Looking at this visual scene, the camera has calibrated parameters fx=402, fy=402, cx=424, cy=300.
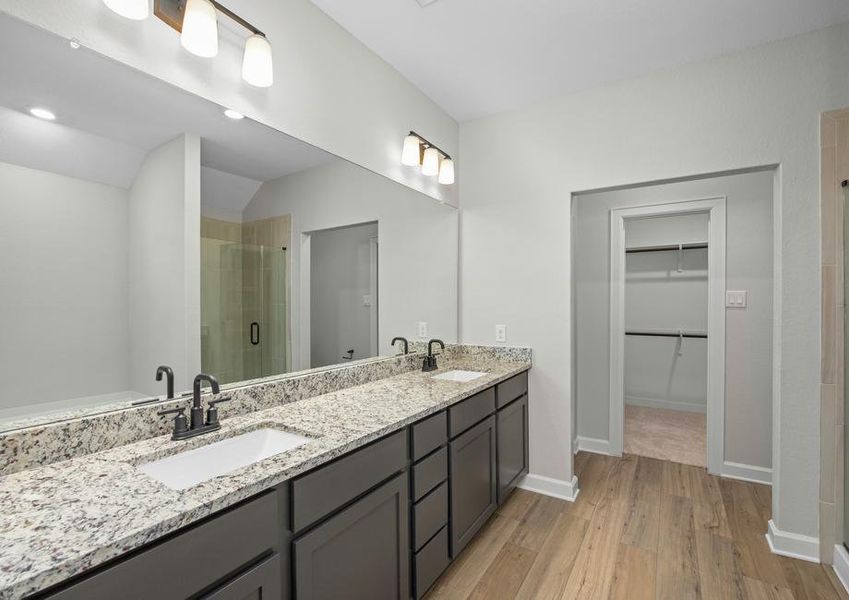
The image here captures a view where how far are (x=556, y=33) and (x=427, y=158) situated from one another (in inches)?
36.8

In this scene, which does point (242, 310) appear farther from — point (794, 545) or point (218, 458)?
point (794, 545)

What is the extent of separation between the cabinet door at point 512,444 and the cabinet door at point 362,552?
3.10ft

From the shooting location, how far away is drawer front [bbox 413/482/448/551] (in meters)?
1.57

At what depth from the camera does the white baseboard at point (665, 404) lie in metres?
4.38

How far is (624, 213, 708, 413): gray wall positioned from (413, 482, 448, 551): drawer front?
151 inches

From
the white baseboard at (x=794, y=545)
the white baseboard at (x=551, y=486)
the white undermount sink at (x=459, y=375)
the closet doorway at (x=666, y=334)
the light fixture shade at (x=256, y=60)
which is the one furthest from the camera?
the closet doorway at (x=666, y=334)

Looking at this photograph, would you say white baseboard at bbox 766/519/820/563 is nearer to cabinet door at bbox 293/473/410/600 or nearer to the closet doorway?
the closet doorway

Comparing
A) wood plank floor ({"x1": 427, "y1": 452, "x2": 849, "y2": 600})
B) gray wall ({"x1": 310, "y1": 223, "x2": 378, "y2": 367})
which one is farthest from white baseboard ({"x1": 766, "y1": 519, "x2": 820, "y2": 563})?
gray wall ({"x1": 310, "y1": 223, "x2": 378, "y2": 367})

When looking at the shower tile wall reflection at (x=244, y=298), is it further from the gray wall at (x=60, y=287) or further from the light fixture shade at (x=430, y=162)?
the light fixture shade at (x=430, y=162)

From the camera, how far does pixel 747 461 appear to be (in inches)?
112

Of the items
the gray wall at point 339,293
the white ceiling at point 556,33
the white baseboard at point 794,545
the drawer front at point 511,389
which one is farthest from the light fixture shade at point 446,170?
the white baseboard at point 794,545

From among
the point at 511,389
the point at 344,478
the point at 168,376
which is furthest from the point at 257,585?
the point at 511,389

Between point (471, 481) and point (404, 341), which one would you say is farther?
point (404, 341)

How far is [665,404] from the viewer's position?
4570 mm
